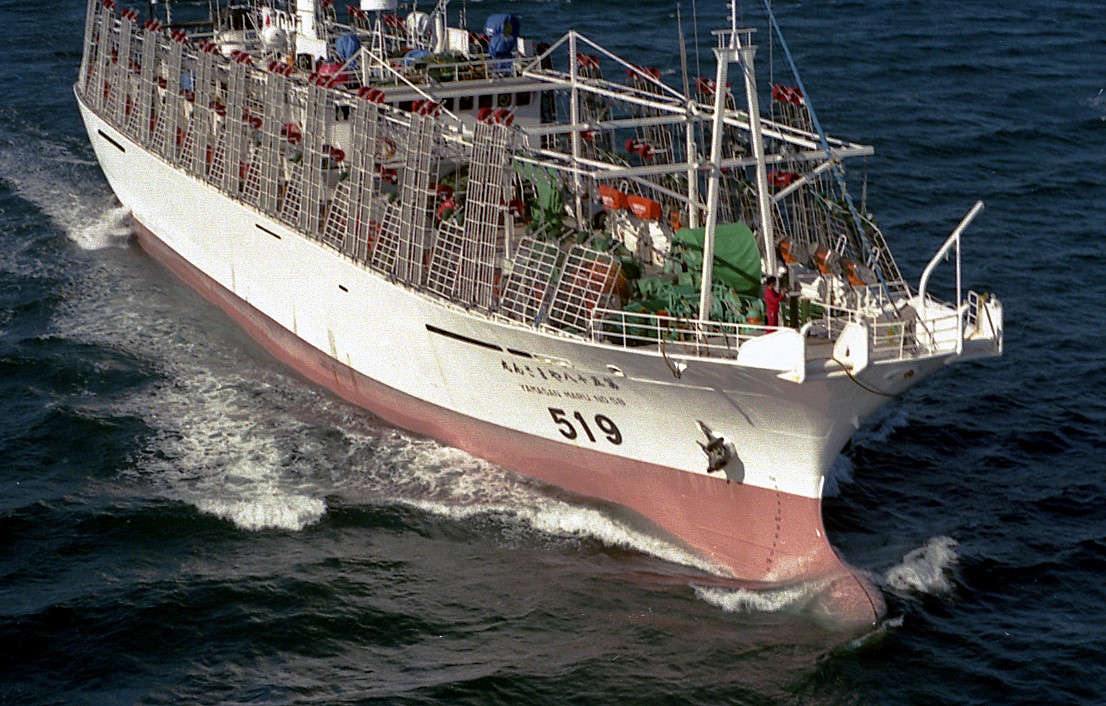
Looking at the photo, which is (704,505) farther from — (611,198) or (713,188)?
(611,198)

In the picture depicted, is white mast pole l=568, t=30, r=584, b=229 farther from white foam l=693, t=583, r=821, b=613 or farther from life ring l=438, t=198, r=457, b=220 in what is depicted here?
white foam l=693, t=583, r=821, b=613

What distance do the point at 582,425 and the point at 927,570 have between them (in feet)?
30.5

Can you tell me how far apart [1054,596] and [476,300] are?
16.2 m

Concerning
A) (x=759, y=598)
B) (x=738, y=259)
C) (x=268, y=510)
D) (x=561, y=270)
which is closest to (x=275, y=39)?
(x=268, y=510)

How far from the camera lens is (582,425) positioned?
37.2 meters

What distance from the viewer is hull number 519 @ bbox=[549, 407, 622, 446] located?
3662cm

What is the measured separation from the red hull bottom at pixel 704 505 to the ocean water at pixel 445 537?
2.07ft

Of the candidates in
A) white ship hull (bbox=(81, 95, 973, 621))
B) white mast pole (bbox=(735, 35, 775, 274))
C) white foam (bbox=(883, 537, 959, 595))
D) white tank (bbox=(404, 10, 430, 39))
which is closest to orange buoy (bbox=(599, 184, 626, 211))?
white ship hull (bbox=(81, 95, 973, 621))

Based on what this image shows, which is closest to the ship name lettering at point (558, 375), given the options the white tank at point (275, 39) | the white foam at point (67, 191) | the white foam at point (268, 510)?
the white foam at point (268, 510)

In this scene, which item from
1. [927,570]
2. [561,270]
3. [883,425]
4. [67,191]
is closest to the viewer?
[927,570]

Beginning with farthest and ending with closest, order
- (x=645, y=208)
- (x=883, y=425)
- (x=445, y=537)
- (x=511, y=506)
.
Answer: (x=883, y=425) → (x=511, y=506) → (x=645, y=208) → (x=445, y=537)

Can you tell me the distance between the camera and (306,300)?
4503 centimetres

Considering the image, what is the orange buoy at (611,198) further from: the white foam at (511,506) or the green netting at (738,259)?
the white foam at (511,506)

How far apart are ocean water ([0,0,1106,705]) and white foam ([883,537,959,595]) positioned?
75 millimetres
